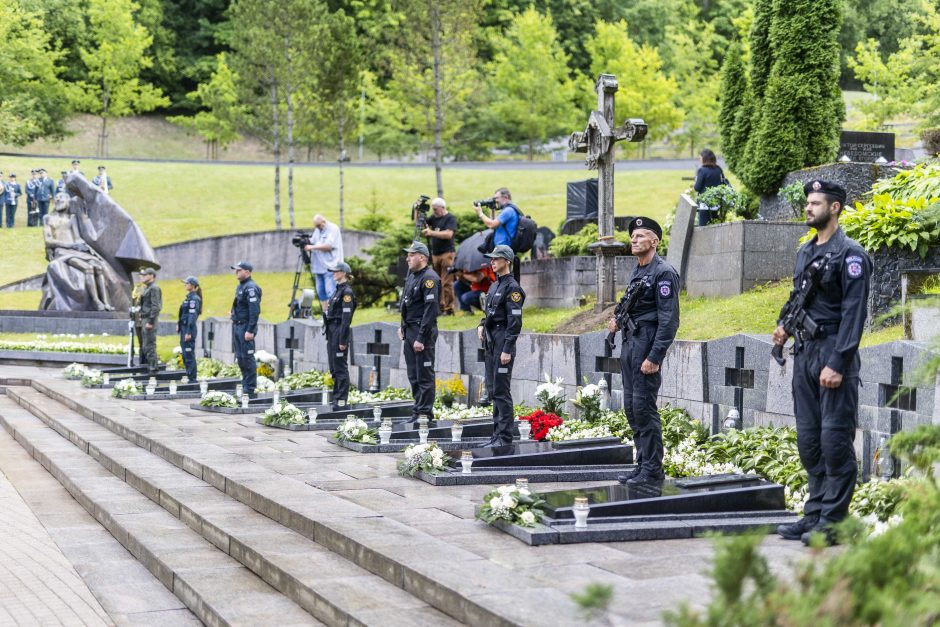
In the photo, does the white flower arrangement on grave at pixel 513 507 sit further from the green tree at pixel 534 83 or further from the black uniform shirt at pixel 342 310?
the green tree at pixel 534 83

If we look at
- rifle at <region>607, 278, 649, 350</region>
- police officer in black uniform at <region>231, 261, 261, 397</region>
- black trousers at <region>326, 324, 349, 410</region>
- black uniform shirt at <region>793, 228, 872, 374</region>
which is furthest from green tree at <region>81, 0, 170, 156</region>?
black uniform shirt at <region>793, 228, 872, 374</region>

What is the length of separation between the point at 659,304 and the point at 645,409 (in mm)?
778

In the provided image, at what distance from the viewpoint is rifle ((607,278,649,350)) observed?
26.1 ft

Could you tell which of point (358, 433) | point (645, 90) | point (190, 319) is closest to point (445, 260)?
point (190, 319)

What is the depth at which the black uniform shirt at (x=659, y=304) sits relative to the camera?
25.3 feet

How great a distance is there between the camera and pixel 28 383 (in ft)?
68.8

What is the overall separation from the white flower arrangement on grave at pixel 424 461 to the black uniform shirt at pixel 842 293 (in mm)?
3467

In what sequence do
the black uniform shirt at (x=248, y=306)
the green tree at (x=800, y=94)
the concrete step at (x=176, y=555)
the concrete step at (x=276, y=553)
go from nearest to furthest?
the concrete step at (x=276, y=553) < the concrete step at (x=176, y=555) < the black uniform shirt at (x=248, y=306) < the green tree at (x=800, y=94)

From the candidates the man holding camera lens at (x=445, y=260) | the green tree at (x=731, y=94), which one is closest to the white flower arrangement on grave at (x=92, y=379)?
the man holding camera lens at (x=445, y=260)

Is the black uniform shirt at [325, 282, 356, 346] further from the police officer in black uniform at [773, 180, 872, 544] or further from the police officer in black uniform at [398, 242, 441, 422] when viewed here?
the police officer in black uniform at [773, 180, 872, 544]

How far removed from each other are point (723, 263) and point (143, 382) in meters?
10.5

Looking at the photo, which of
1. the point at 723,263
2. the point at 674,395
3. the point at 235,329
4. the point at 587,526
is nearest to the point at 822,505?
the point at 587,526

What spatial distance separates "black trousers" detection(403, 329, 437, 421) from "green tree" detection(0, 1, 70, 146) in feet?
162

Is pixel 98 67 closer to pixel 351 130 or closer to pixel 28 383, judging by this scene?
pixel 351 130
